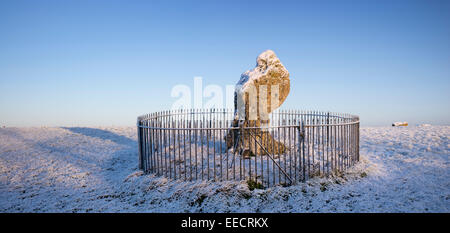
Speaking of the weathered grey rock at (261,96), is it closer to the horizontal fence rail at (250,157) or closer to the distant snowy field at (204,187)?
the horizontal fence rail at (250,157)

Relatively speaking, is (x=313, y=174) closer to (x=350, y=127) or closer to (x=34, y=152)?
(x=350, y=127)

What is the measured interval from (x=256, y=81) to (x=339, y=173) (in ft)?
14.8

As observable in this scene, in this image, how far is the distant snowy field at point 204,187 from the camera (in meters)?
6.37

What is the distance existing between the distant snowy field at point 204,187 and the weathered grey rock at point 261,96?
3069mm

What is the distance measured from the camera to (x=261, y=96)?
33.8 ft

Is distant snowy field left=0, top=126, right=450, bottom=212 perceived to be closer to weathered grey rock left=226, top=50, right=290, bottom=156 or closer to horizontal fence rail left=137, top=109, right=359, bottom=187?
horizontal fence rail left=137, top=109, right=359, bottom=187

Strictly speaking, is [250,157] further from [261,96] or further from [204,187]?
[261,96]

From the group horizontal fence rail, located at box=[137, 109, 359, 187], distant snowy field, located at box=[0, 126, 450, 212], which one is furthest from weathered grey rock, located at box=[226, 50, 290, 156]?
distant snowy field, located at box=[0, 126, 450, 212]

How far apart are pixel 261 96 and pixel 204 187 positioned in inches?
185

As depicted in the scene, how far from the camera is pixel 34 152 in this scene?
12.1 metres

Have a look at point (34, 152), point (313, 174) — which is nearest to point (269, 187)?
point (313, 174)

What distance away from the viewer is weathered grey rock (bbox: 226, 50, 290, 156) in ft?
33.3

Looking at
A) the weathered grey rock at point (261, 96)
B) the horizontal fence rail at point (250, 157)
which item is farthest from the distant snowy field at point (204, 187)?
the weathered grey rock at point (261, 96)

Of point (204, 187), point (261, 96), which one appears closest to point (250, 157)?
point (204, 187)
